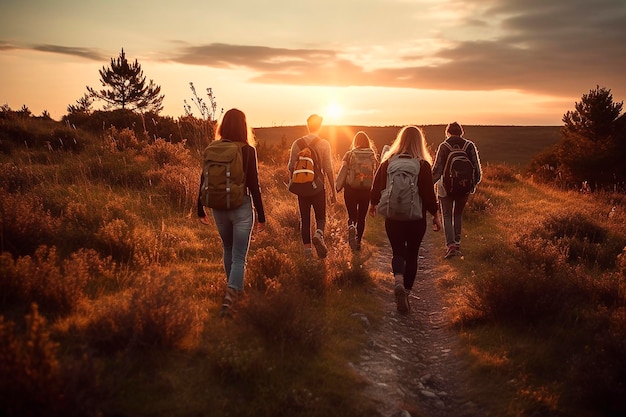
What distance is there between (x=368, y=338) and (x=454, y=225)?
15.6 feet

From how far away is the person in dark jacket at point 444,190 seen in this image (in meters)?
8.82

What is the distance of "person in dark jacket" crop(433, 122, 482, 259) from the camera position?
28.9ft

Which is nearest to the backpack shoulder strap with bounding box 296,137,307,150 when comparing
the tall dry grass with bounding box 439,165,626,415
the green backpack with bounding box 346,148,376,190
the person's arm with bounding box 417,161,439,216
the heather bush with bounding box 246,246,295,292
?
the green backpack with bounding box 346,148,376,190

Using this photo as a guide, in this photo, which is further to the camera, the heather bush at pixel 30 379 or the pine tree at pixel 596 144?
the pine tree at pixel 596 144

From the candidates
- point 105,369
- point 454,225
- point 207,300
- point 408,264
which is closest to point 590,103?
point 454,225

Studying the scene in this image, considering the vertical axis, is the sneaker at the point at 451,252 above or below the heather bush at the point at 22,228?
below

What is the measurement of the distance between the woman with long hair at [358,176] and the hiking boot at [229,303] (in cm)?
402

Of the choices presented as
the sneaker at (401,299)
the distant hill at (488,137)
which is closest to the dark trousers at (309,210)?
the sneaker at (401,299)

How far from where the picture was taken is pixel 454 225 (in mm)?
9547

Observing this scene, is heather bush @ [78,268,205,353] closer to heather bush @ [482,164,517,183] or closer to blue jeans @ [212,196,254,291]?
blue jeans @ [212,196,254,291]

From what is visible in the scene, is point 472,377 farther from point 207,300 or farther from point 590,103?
point 590,103

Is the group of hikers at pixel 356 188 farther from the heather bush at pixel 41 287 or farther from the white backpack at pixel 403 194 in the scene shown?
the heather bush at pixel 41 287

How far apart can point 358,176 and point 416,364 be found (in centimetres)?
432

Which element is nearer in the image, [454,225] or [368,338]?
[368,338]
